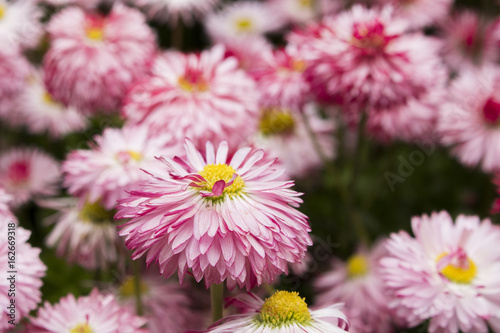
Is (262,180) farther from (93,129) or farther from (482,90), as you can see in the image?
(93,129)

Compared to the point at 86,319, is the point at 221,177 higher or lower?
higher

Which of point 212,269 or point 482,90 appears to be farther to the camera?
point 482,90

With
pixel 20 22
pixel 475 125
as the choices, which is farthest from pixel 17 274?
pixel 475 125

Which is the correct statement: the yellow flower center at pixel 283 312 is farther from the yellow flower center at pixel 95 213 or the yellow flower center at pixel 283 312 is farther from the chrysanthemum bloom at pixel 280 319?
the yellow flower center at pixel 95 213

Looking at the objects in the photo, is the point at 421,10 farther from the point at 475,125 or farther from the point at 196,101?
the point at 196,101

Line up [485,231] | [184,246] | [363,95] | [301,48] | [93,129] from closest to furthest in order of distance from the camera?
1. [184,246]
2. [485,231]
3. [363,95]
4. [301,48]
5. [93,129]

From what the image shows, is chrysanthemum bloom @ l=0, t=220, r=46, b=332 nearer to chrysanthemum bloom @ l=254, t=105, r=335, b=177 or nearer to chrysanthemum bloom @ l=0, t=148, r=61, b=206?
chrysanthemum bloom @ l=0, t=148, r=61, b=206

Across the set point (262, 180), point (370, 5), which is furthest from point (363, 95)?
point (370, 5)

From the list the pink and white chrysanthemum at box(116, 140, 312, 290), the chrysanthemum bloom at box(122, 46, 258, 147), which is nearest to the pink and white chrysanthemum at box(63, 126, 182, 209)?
the chrysanthemum bloom at box(122, 46, 258, 147)
